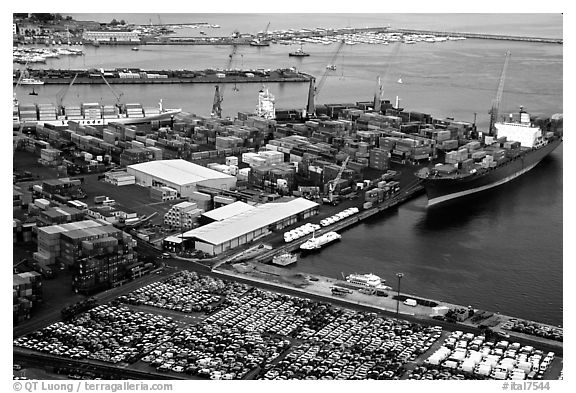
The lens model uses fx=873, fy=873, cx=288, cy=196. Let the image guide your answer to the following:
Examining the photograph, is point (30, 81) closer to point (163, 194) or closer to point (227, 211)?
point (163, 194)

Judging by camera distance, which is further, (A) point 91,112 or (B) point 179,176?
(A) point 91,112

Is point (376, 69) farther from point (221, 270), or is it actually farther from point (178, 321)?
point (178, 321)

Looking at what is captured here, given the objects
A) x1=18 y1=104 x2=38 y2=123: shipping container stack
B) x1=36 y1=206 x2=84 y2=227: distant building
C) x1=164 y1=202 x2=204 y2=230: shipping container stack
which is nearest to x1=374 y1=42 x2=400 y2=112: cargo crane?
x1=18 y1=104 x2=38 y2=123: shipping container stack

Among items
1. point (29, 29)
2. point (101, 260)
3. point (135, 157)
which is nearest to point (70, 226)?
point (101, 260)

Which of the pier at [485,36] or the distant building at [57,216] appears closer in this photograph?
the distant building at [57,216]

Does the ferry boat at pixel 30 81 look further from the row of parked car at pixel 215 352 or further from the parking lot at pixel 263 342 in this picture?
the row of parked car at pixel 215 352

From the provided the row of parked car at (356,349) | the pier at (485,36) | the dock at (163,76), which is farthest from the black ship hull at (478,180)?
the dock at (163,76)

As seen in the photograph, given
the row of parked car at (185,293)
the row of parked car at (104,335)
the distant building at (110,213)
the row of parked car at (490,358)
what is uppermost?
the distant building at (110,213)
